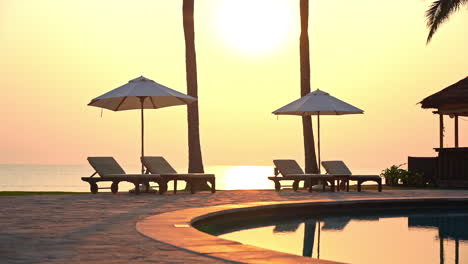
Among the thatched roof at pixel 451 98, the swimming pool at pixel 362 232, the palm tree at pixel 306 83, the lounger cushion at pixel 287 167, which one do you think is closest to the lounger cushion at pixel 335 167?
the lounger cushion at pixel 287 167

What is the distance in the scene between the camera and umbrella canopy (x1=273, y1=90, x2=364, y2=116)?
21.2 metres

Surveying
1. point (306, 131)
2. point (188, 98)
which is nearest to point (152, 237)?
point (188, 98)

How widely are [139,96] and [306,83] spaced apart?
25.3 feet

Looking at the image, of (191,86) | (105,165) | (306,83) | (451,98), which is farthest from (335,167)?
(105,165)

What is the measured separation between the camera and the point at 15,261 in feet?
24.9

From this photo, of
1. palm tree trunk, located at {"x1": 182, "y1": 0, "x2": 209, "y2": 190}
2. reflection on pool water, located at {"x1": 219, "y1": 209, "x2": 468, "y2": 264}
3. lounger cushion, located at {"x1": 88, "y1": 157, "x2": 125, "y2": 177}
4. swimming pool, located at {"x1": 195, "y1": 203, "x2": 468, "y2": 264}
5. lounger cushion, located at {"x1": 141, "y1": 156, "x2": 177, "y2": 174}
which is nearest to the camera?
reflection on pool water, located at {"x1": 219, "y1": 209, "x2": 468, "y2": 264}

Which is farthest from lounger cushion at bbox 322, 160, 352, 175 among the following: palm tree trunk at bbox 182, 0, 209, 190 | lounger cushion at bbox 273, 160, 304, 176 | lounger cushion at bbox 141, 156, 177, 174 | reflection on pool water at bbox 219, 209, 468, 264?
reflection on pool water at bbox 219, 209, 468, 264

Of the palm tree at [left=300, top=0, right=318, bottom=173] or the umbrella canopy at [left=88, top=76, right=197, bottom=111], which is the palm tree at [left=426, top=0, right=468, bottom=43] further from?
the umbrella canopy at [left=88, top=76, right=197, bottom=111]

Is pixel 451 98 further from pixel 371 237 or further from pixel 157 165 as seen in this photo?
pixel 371 237

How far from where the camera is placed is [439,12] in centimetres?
2462

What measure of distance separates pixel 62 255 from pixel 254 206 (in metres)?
6.86

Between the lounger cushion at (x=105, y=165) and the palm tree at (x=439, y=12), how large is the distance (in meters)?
11.0

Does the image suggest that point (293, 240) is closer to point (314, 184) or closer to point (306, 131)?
point (314, 184)

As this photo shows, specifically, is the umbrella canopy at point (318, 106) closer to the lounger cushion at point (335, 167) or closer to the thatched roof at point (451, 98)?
the lounger cushion at point (335, 167)
